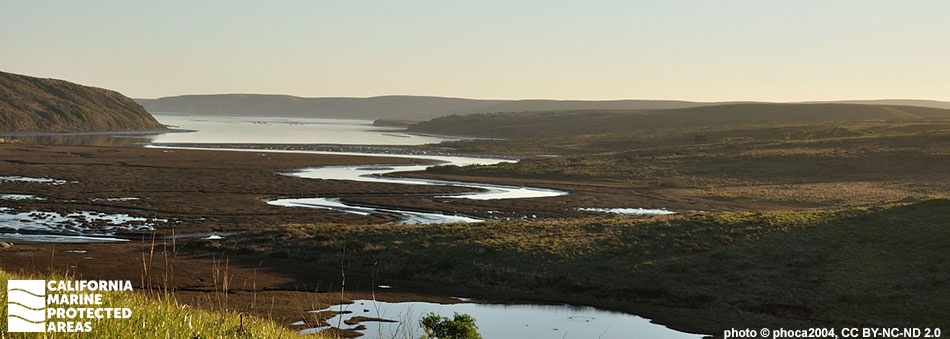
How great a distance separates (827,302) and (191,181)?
50452 mm

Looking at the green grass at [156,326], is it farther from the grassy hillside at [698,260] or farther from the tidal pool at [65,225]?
the tidal pool at [65,225]

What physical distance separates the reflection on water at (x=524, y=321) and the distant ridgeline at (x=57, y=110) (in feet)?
495

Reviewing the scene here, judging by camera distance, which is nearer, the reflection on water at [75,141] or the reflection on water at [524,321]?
the reflection on water at [524,321]

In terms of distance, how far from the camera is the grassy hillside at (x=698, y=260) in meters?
24.7

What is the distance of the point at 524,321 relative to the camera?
23391 millimetres

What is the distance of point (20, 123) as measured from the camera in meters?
158

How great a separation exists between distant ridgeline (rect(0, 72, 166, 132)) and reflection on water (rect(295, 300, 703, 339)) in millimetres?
151023

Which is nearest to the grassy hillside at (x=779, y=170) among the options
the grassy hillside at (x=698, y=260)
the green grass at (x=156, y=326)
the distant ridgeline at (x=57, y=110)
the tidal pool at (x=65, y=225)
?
the grassy hillside at (x=698, y=260)

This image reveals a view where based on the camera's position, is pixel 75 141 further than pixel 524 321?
Yes

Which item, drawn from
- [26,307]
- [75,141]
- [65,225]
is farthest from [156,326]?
[75,141]

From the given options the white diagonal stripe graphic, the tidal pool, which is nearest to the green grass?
the white diagonal stripe graphic

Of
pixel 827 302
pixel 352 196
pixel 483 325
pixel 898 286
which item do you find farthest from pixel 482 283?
pixel 352 196

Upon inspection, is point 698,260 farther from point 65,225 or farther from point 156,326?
point 65,225

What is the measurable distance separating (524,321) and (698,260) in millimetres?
9195
